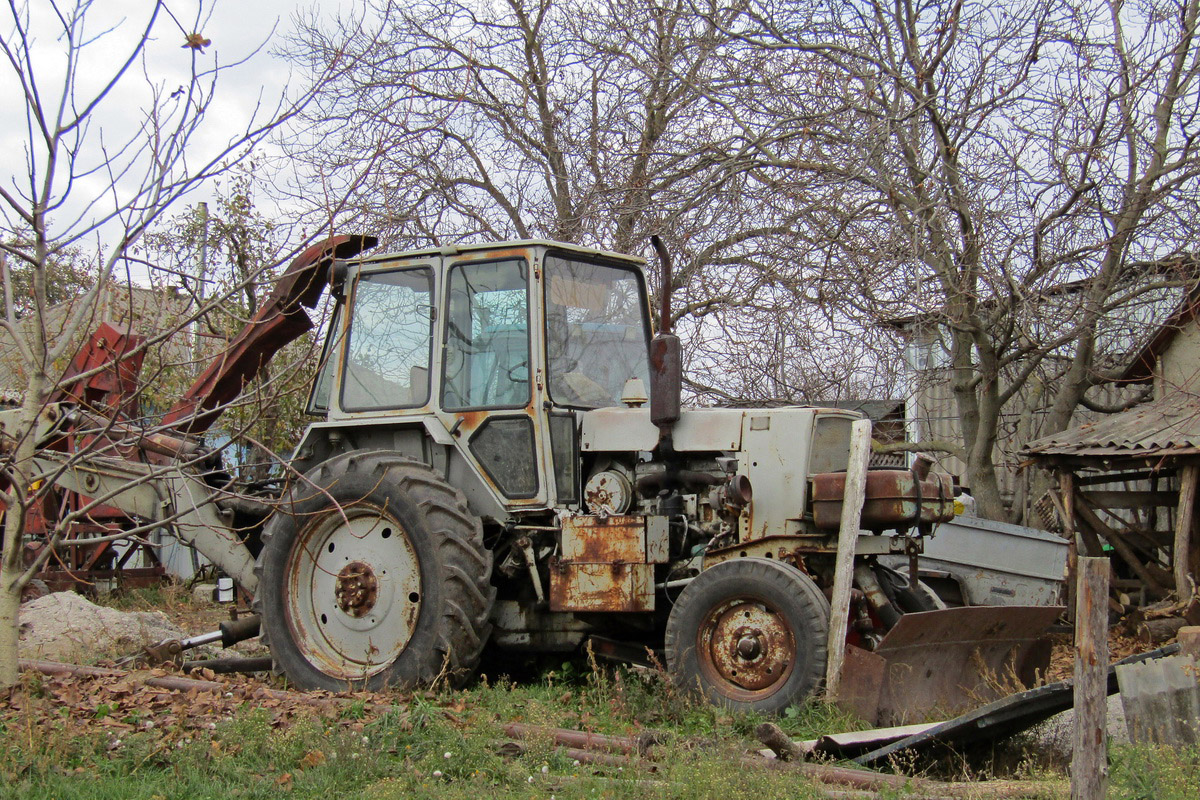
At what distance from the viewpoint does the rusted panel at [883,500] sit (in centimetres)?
607

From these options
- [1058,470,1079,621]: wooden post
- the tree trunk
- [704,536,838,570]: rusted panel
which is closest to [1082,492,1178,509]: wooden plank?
[1058,470,1079,621]: wooden post

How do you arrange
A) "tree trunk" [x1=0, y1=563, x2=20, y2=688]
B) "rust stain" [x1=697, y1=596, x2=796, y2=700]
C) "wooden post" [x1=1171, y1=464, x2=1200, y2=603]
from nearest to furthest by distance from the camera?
"tree trunk" [x1=0, y1=563, x2=20, y2=688] → "rust stain" [x1=697, y1=596, x2=796, y2=700] → "wooden post" [x1=1171, y1=464, x2=1200, y2=603]

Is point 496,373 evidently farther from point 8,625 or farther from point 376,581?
point 8,625

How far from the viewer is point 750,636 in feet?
18.9

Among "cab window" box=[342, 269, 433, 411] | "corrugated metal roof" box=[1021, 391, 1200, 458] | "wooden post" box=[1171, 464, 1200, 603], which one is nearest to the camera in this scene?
"cab window" box=[342, 269, 433, 411]

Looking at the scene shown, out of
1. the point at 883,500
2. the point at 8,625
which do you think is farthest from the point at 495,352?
the point at 8,625

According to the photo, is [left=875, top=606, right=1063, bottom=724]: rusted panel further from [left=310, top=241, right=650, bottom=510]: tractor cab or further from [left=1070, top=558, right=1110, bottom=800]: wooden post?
[left=310, top=241, right=650, bottom=510]: tractor cab

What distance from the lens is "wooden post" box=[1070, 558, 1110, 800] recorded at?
3.85 meters

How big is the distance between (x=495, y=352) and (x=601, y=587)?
1538 millimetres

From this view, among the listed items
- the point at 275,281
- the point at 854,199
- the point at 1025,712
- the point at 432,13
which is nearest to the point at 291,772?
the point at 1025,712

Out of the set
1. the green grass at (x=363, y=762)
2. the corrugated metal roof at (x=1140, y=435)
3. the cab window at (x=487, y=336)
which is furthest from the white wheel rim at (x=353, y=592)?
the corrugated metal roof at (x=1140, y=435)

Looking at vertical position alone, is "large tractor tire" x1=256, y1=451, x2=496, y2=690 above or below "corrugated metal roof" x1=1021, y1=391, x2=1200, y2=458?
below

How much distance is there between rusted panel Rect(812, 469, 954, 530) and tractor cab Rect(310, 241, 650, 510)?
50.9 inches

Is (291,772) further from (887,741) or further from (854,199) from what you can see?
(854,199)
